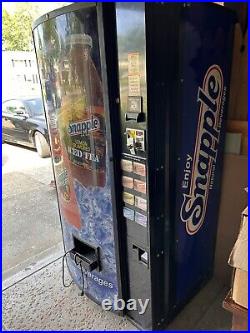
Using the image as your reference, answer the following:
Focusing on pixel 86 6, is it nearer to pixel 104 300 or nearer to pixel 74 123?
pixel 74 123

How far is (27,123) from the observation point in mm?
4977

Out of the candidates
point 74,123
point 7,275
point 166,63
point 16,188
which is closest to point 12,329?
point 7,275

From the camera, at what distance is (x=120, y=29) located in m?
1.05

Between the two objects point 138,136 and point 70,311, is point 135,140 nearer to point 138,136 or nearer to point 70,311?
point 138,136

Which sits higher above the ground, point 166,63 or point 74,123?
point 166,63

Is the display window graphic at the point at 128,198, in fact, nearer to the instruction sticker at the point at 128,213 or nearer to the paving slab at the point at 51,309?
the instruction sticker at the point at 128,213

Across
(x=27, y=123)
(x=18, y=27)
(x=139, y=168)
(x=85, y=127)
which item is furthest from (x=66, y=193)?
(x=18, y=27)

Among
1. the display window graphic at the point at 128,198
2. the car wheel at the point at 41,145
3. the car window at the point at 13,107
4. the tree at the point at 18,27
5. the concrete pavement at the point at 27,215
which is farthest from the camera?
the tree at the point at 18,27

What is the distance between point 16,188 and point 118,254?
271cm

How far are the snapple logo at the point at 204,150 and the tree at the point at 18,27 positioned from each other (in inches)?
388

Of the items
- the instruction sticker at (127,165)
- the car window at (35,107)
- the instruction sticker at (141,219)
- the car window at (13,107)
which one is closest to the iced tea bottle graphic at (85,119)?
the instruction sticker at (127,165)

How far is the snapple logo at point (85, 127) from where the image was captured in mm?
1240

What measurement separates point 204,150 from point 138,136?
467 millimetres

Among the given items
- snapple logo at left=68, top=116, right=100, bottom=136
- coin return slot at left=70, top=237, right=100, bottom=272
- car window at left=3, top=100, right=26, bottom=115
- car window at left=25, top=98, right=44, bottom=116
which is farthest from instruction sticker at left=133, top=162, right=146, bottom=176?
car window at left=3, top=100, right=26, bottom=115
